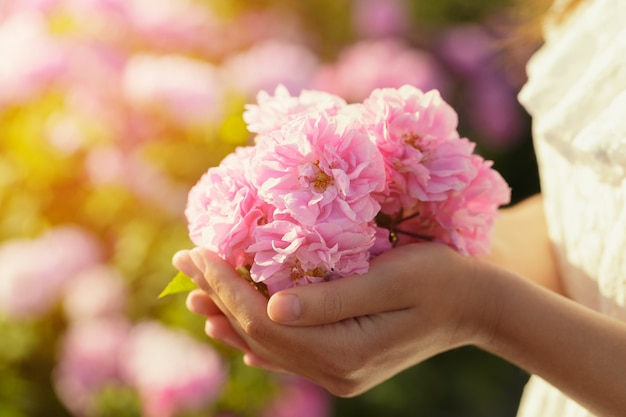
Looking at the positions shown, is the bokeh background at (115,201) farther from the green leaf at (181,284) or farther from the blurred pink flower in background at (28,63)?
the green leaf at (181,284)

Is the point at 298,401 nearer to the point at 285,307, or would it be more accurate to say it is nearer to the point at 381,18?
the point at 285,307

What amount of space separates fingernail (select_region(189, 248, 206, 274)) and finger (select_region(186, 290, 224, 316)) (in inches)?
3.7

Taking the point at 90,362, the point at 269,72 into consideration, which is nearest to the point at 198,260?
the point at 90,362

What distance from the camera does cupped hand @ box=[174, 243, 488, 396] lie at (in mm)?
760

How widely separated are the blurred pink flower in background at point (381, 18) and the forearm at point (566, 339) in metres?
1.75

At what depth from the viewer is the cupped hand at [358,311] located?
76 cm

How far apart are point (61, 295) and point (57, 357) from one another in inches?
5.7

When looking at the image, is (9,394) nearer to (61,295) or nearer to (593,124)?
(61,295)

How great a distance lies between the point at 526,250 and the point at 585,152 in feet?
0.63

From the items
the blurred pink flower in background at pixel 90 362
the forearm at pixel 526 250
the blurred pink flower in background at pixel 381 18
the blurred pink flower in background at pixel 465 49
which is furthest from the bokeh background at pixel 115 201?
the forearm at pixel 526 250

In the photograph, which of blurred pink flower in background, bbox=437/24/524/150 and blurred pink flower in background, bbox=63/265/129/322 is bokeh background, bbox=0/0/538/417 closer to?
blurred pink flower in background, bbox=63/265/129/322

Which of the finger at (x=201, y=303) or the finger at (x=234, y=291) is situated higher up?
the finger at (x=234, y=291)

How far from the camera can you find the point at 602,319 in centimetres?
85

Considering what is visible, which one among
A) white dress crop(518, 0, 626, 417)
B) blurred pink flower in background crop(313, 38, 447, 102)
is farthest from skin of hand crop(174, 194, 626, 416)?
blurred pink flower in background crop(313, 38, 447, 102)
